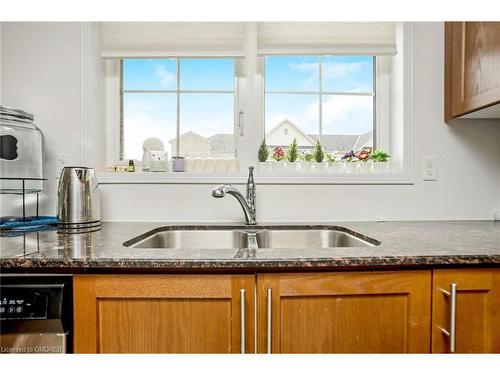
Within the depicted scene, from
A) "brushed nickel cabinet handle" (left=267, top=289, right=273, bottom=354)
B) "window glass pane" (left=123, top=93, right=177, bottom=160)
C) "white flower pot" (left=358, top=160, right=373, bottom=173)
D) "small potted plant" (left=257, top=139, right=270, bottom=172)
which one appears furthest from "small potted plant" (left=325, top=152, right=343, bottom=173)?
"brushed nickel cabinet handle" (left=267, top=289, right=273, bottom=354)

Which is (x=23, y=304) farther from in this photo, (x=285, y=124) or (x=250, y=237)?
(x=285, y=124)

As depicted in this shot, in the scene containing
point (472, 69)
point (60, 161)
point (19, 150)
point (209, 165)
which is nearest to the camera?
point (472, 69)

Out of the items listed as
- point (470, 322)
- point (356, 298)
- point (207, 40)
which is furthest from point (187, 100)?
point (470, 322)

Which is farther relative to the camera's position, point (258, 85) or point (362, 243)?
point (258, 85)

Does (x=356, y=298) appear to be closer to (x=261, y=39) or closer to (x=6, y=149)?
(x=261, y=39)

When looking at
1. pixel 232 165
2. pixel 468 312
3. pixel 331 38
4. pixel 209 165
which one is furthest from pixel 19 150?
pixel 468 312

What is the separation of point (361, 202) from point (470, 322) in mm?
777

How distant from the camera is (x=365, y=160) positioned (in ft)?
5.85

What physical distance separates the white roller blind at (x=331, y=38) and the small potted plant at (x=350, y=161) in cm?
51

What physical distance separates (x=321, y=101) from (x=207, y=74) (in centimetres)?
65

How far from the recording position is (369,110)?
1909mm

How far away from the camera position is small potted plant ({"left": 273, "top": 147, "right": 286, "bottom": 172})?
176 centimetres

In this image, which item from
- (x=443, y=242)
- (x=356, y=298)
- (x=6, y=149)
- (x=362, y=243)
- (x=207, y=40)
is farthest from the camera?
(x=207, y=40)

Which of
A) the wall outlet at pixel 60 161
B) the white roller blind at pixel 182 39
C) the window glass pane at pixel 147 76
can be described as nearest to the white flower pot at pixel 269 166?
the white roller blind at pixel 182 39
